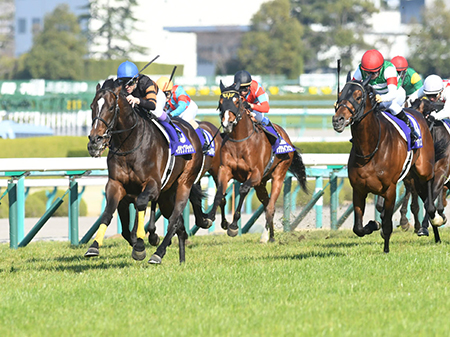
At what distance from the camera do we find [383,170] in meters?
6.80

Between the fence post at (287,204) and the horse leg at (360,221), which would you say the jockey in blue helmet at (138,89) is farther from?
the fence post at (287,204)

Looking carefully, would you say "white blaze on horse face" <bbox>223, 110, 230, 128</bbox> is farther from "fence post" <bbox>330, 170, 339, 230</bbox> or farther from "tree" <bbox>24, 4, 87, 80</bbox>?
"tree" <bbox>24, 4, 87, 80</bbox>

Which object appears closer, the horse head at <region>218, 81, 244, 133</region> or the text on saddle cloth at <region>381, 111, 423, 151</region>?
the text on saddle cloth at <region>381, 111, 423, 151</region>

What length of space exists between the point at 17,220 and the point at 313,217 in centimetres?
490

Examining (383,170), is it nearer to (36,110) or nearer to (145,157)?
(145,157)

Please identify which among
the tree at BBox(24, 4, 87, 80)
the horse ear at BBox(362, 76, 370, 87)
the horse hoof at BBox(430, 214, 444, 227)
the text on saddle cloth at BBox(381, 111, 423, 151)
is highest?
the tree at BBox(24, 4, 87, 80)

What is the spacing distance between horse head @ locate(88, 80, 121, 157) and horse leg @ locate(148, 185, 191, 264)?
0.98 meters

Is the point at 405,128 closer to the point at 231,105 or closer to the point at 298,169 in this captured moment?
the point at 231,105

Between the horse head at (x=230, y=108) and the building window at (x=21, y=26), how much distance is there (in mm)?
50894

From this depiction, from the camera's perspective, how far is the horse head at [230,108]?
8023 millimetres

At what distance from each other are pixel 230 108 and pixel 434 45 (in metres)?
35.4

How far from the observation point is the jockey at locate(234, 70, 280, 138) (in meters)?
8.34

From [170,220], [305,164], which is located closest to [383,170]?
[170,220]

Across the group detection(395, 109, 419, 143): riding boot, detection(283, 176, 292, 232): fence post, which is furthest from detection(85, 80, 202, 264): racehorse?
detection(283, 176, 292, 232): fence post
